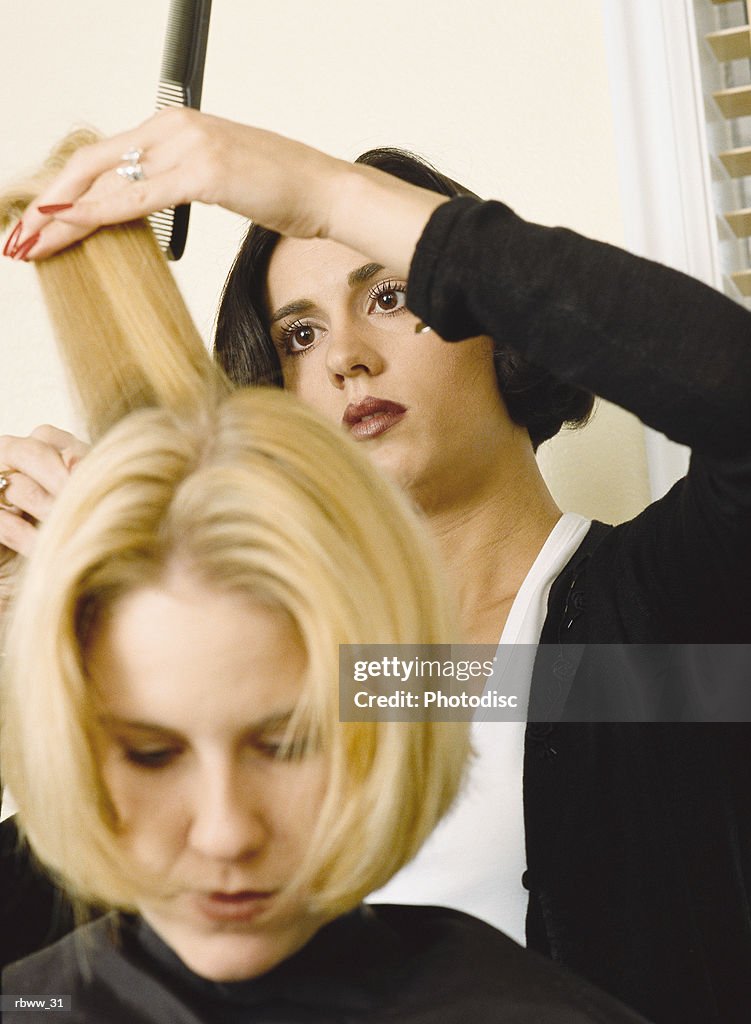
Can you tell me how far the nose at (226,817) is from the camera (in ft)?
1.81

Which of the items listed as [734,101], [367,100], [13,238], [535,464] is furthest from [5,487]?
[734,101]

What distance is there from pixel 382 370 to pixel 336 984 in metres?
0.59

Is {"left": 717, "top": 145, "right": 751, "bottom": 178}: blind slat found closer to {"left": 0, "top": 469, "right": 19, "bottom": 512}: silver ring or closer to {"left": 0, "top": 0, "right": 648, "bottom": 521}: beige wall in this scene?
{"left": 0, "top": 0, "right": 648, "bottom": 521}: beige wall

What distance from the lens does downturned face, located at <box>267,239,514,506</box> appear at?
107 centimetres

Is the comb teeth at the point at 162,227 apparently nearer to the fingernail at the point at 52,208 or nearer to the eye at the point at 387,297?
the fingernail at the point at 52,208

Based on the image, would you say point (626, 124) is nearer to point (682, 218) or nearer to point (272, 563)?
Answer: point (682, 218)

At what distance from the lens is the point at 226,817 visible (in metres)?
0.55

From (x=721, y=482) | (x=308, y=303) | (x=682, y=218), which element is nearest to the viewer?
(x=721, y=482)

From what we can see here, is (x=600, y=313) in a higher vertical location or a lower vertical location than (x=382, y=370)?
lower

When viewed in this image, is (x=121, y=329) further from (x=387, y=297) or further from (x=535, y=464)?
(x=535, y=464)

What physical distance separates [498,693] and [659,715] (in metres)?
0.14

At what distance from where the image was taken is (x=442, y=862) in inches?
40.7

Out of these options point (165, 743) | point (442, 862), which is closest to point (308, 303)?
point (442, 862)

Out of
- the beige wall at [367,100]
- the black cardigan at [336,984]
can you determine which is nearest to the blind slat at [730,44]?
the beige wall at [367,100]
